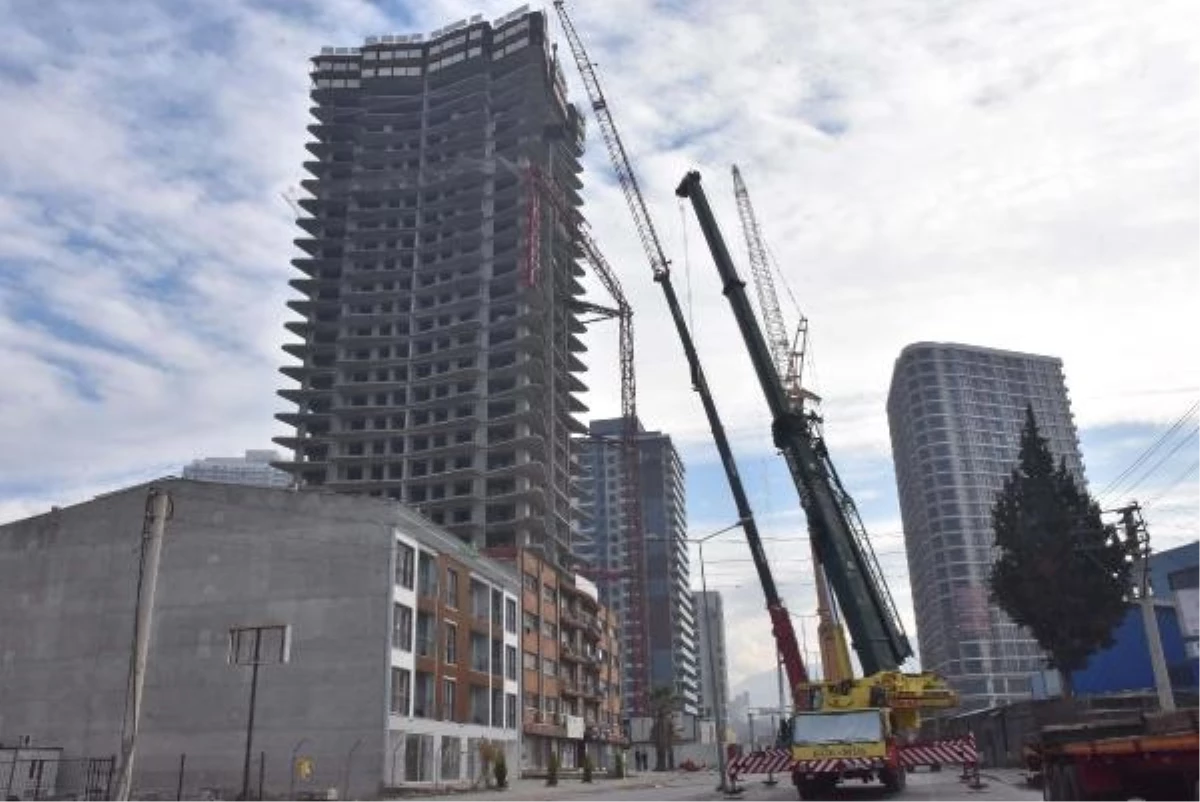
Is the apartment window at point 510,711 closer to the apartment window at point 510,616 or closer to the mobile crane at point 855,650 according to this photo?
the apartment window at point 510,616

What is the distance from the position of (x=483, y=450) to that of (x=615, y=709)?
122 ft

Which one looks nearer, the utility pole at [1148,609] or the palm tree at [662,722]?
the utility pole at [1148,609]

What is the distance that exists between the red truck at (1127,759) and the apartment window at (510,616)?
171 ft

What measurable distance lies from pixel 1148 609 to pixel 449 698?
36.0 m

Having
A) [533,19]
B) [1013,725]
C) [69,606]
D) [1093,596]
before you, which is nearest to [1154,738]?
[1093,596]

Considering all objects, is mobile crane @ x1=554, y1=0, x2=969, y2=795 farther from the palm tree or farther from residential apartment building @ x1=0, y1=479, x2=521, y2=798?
the palm tree

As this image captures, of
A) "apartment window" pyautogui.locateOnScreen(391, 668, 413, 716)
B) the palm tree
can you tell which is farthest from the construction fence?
the palm tree

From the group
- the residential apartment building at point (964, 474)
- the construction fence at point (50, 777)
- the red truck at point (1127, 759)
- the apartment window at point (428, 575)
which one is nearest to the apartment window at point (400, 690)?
the apartment window at point (428, 575)

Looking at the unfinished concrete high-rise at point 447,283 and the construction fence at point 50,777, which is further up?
the unfinished concrete high-rise at point 447,283

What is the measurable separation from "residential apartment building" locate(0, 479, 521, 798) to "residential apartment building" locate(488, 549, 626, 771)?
68.3 feet

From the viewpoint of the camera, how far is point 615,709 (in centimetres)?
11062

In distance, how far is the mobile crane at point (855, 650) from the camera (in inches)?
1075

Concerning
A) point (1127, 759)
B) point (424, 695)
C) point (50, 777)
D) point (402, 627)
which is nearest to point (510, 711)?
point (424, 695)

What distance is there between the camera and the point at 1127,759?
14062 mm
